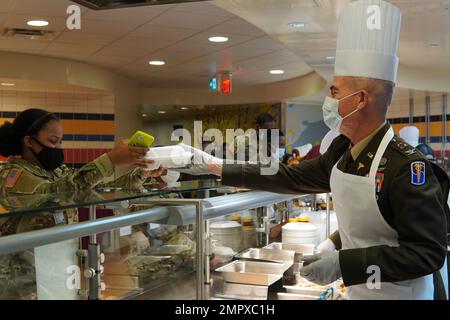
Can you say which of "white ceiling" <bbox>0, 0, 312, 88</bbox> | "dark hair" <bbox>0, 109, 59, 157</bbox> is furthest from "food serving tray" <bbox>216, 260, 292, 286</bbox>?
"white ceiling" <bbox>0, 0, 312, 88</bbox>

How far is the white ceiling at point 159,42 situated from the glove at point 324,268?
3.55 metres

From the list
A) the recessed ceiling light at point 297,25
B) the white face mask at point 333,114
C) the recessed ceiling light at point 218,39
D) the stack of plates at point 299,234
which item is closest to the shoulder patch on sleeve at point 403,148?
the white face mask at point 333,114

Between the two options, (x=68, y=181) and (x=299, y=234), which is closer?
(x=68, y=181)

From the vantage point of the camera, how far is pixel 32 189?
2244 millimetres

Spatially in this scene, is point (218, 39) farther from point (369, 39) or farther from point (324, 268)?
point (324, 268)

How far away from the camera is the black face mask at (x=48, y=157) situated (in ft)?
8.41

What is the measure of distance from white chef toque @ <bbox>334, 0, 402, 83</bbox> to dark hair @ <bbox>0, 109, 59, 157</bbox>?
1.66 metres

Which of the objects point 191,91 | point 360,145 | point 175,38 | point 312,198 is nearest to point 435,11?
point 312,198

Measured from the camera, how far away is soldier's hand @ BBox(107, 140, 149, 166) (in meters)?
1.86

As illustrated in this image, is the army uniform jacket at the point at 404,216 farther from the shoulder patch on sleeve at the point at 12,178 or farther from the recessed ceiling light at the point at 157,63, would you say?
the recessed ceiling light at the point at 157,63

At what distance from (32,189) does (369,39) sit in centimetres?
157

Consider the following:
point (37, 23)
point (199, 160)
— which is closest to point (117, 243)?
point (199, 160)

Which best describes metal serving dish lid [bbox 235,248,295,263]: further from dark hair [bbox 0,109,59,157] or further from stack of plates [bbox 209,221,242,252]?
dark hair [bbox 0,109,59,157]
